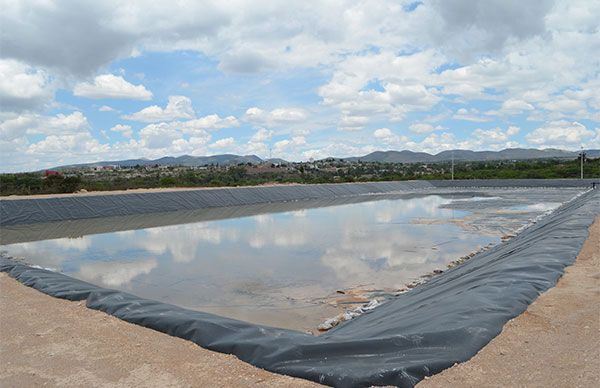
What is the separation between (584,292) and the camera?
457cm

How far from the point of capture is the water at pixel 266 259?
6207mm

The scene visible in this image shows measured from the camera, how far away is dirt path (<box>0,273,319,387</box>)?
3201 mm

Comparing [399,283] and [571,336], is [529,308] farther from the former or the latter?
[399,283]

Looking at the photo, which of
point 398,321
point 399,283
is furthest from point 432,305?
point 399,283

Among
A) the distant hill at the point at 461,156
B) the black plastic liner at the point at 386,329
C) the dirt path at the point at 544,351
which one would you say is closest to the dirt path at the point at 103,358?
the black plastic liner at the point at 386,329

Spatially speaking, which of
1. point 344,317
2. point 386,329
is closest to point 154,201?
point 344,317

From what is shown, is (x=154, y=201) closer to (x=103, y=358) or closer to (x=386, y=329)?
(x=103, y=358)

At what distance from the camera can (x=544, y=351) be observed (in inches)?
127

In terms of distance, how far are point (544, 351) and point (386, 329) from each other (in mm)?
1127

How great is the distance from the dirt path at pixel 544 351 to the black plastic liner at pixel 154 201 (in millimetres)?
16572

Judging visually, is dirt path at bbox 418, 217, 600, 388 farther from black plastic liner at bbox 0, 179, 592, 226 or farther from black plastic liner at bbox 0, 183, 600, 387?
black plastic liner at bbox 0, 179, 592, 226

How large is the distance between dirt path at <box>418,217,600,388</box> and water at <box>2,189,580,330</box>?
2293 mm

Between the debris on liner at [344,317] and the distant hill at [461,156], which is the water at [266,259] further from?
the distant hill at [461,156]

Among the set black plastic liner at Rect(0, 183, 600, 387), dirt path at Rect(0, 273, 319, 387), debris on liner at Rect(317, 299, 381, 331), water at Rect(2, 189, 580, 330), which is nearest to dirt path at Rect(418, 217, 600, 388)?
black plastic liner at Rect(0, 183, 600, 387)
